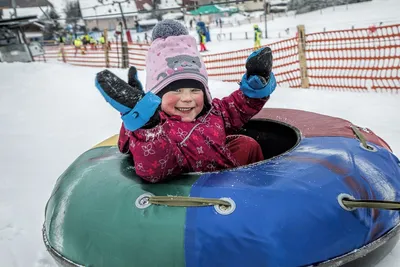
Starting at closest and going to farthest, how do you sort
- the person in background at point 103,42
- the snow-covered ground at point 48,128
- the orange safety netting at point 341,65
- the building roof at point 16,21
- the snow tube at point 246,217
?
the snow tube at point 246,217 < the snow-covered ground at point 48,128 < the orange safety netting at point 341,65 < the person in background at point 103,42 < the building roof at point 16,21

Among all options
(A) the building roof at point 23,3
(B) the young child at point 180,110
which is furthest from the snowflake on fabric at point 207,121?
(A) the building roof at point 23,3

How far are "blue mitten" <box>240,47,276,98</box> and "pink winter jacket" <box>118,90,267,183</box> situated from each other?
0.08 meters

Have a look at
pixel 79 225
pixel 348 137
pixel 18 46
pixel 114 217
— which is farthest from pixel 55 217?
pixel 18 46

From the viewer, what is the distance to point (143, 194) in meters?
1.56

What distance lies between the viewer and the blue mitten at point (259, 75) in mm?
2133

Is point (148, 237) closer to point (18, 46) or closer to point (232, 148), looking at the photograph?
point (232, 148)

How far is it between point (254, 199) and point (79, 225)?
2.60 feet

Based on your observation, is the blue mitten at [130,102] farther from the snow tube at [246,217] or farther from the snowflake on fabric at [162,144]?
the snow tube at [246,217]

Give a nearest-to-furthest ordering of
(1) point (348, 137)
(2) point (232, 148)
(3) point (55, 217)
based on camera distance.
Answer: (3) point (55, 217) → (1) point (348, 137) → (2) point (232, 148)

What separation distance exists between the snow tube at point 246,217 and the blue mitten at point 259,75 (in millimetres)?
563

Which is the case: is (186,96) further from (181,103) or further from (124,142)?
(124,142)

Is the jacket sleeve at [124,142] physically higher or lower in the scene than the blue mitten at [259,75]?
lower

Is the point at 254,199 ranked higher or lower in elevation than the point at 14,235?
higher

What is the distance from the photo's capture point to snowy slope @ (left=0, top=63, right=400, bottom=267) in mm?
2564
